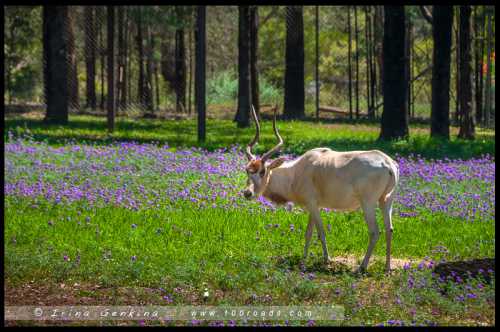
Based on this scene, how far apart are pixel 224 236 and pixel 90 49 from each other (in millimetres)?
24788

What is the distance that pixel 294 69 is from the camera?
105 feet

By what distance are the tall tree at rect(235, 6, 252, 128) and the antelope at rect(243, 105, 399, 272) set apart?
14.3m

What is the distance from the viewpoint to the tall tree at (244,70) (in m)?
24.2

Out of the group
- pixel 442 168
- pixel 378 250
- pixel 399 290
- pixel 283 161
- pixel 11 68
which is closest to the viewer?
pixel 399 290

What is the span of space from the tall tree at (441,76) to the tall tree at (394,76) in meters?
0.80

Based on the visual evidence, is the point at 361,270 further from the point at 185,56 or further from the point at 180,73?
the point at 185,56

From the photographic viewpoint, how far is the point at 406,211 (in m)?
12.6

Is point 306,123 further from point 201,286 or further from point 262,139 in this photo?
point 201,286

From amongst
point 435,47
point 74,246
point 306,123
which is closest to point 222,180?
point 74,246

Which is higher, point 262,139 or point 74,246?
point 262,139

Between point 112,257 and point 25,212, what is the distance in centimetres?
294
